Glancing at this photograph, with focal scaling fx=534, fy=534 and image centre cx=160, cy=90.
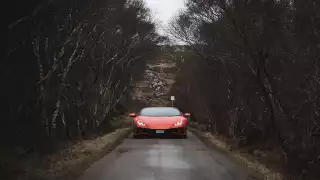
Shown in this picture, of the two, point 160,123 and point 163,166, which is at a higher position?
point 160,123

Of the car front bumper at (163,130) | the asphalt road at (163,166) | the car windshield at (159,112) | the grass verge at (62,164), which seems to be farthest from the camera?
the car windshield at (159,112)

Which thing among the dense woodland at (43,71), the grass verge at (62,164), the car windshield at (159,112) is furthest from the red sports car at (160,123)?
the grass verge at (62,164)

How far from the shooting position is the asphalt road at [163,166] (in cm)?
1079

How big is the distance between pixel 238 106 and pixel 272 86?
10.2 metres

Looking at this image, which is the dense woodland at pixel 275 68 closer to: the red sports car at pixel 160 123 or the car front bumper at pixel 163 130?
the car front bumper at pixel 163 130

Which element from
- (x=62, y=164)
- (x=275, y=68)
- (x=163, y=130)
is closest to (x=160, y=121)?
(x=163, y=130)

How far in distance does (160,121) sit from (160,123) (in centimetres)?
12

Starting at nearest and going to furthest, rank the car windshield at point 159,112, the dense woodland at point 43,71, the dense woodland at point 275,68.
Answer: the dense woodland at point 43,71
the dense woodland at point 275,68
the car windshield at point 159,112

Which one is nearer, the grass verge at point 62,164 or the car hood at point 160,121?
the grass verge at point 62,164

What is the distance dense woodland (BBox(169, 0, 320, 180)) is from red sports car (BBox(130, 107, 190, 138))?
275 centimetres

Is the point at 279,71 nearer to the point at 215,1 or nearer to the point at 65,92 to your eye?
the point at 215,1

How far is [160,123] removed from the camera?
75.0 feet

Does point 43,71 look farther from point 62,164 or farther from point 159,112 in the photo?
point 159,112

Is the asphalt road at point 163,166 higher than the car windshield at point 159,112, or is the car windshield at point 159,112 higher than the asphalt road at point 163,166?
the car windshield at point 159,112
